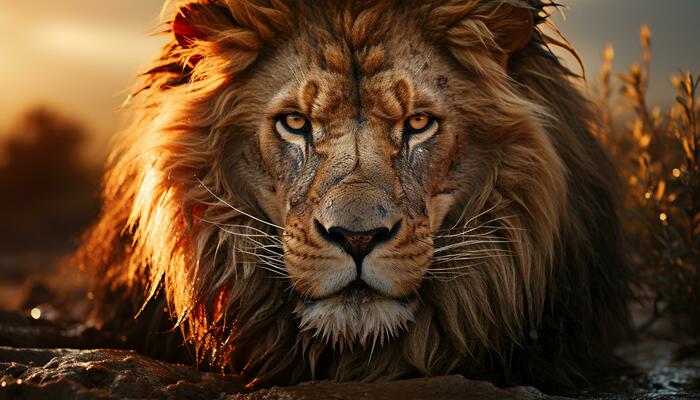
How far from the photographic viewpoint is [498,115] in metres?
3.65

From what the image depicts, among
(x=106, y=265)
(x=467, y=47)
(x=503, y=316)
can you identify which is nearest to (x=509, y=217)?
(x=503, y=316)

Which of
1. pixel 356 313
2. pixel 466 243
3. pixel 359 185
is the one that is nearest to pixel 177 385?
pixel 356 313

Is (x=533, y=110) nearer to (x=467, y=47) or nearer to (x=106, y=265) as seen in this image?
(x=467, y=47)

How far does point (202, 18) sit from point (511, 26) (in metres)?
1.25

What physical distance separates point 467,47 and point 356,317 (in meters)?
1.21

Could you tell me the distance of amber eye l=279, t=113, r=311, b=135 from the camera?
140 inches

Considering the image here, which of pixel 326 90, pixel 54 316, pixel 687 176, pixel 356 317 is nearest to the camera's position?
pixel 356 317

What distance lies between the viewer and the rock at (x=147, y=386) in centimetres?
278

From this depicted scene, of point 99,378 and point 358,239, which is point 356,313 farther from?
point 99,378

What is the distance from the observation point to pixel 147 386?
9.80 feet

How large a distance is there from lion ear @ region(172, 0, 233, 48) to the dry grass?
1799mm

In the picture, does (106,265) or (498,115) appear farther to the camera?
(106,265)

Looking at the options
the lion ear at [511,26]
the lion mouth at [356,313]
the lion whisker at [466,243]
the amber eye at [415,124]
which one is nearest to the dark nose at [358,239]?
the lion mouth at [356,313]

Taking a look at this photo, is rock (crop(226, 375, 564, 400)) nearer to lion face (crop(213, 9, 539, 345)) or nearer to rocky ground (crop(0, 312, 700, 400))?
rocky ground (crop(0, 312, 700, 400))
